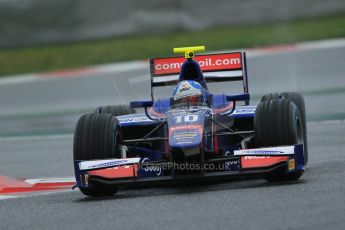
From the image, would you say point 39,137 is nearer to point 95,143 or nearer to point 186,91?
point 186,91

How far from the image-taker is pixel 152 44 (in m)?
23.2

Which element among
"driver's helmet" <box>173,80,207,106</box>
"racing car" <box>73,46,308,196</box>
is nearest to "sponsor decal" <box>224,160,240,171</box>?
"racing car" <box>73,46,308,196</box>

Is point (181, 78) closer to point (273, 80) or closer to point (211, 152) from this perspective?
point (211, 152)

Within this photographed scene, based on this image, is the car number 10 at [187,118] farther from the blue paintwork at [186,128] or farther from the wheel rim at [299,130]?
the wheel rim at [299,130]

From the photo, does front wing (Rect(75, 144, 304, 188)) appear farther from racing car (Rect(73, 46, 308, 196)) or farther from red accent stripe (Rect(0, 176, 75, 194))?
red accent stripe (Rect(0, 176, 75, 194))

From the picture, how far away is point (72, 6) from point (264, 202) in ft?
49.7

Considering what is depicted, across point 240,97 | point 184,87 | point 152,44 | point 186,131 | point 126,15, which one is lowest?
point 186,131

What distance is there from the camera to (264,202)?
8250mm

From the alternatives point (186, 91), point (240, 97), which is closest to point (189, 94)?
point (186, 91)

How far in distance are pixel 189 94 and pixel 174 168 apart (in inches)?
52.5

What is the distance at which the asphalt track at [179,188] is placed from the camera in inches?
306

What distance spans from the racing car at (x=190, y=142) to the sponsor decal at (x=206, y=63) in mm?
1013

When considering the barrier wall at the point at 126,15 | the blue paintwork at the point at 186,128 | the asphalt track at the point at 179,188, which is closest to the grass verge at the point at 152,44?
the barrier wall at the point at 126,15

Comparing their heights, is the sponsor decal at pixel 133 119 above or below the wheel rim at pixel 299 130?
above
